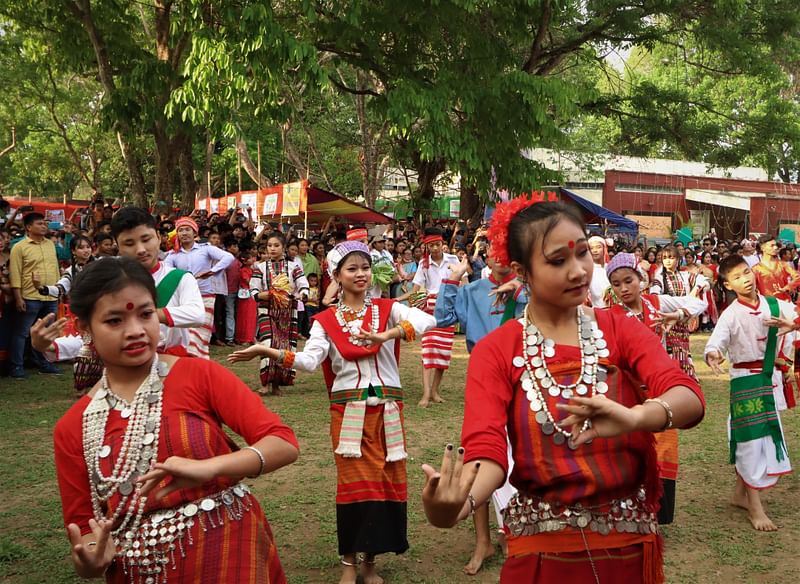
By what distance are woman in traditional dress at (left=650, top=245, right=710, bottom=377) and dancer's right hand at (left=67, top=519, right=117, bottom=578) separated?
486cm

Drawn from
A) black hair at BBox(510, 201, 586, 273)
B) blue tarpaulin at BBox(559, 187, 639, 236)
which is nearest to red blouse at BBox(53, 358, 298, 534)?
black hair at BBox(510, 201, 586, 273)

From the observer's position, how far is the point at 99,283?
2.46 metres

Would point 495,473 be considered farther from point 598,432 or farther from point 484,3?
point 484,3

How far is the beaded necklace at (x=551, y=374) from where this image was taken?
95.2 inches

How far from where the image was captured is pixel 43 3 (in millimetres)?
14734

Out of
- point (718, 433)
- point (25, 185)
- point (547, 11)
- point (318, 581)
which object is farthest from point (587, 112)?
point (25, 185)

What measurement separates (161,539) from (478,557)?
9.60 feet

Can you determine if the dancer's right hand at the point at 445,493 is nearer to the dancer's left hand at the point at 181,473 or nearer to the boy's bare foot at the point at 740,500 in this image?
the dancer's left hand at the point at 181,473

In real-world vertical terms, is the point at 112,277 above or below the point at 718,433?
above

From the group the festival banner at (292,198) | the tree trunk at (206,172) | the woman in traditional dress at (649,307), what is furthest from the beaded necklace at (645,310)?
the tree trunk at (206,172)

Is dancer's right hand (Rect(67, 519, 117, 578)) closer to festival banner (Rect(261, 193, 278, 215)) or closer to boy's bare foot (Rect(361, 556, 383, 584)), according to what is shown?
boy's bare foot (Rect(361, 556, 383, 584))

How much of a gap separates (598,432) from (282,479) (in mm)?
4837

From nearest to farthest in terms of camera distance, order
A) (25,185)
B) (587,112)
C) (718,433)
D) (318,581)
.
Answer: (318,581), (718,433), (587,112), (25,185)

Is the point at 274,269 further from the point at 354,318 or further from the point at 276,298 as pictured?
the point at 354,318
